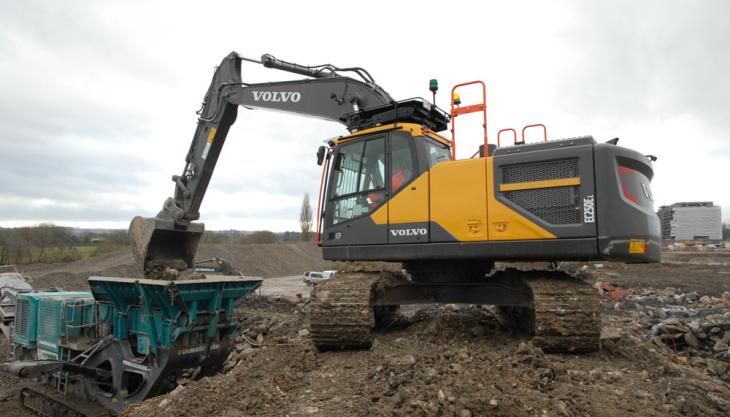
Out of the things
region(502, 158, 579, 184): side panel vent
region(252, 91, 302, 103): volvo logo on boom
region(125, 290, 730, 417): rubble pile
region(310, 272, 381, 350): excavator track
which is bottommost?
region(125, 290, 730, 417): rubble pile

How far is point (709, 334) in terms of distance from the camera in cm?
780

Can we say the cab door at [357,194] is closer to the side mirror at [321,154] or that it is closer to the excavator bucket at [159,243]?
the side mirror at [321,154]

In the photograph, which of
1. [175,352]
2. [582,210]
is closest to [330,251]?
[582,210]

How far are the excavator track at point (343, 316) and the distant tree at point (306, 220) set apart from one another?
4957 cm

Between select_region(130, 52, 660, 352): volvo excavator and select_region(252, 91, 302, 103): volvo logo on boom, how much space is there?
947 mm

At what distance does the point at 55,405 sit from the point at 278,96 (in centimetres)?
679

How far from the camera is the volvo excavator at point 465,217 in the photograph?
473 cm

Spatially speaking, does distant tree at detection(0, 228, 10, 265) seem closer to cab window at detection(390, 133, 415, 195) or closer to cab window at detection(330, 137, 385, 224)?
cab window at detection(330, 137, 385, 224)

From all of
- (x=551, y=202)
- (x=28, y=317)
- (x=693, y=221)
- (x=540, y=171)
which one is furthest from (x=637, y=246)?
(x=693, y=221)

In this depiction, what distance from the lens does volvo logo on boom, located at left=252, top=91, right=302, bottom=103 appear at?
7652mm

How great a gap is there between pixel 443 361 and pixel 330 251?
6.89 feet

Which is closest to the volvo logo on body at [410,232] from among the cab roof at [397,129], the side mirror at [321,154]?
the cab roof at [397,129]

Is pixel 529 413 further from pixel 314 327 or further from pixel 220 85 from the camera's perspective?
pixel 220 85

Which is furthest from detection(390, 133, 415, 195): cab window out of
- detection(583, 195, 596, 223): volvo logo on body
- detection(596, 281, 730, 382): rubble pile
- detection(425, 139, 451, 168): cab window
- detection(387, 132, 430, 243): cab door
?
detection(596, 281, 730, 382): rubble pile
